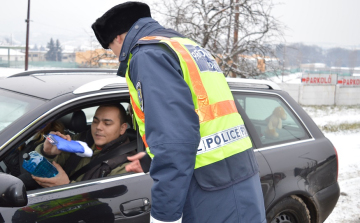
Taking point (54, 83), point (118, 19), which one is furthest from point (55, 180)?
point (118, 19)

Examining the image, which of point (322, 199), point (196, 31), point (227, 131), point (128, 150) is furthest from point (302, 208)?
point (196, 31)

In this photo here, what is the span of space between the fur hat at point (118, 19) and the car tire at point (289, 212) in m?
1.78

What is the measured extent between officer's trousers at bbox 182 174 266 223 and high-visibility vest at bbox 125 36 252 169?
0.14m

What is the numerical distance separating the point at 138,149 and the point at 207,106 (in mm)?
999

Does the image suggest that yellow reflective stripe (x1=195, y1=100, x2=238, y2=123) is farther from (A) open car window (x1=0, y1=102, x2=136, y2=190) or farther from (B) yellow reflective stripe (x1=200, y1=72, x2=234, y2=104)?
(A) open car window (x1=0, y1=102, x2=136, y2=190)

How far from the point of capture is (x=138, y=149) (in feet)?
8.56

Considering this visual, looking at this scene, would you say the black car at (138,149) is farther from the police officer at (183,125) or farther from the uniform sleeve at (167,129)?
the uniform sleeve at (167,129)

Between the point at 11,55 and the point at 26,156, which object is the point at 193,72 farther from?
the point at 11,55

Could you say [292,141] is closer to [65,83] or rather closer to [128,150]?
[128,150]

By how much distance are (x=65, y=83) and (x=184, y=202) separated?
1.29 meters

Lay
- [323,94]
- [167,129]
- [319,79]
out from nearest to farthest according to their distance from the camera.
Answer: [167,129], [323,94], [319,79]

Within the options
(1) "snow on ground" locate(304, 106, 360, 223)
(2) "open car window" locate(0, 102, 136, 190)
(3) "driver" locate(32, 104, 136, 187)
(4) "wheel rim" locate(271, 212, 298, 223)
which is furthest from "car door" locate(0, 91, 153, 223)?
(1) "snow on ground" locate(304, 106, 360, 223)

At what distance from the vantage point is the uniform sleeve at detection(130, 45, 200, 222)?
1540 millimetres

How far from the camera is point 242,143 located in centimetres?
186
